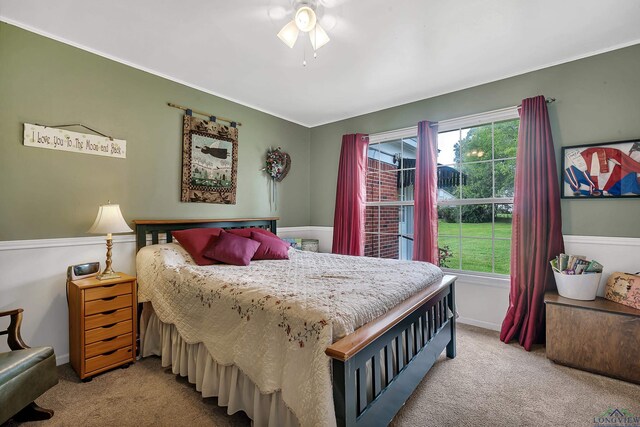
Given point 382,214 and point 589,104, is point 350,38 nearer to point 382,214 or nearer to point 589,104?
point 589,104

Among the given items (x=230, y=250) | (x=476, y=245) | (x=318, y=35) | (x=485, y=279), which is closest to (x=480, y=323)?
(x=485, y=279)

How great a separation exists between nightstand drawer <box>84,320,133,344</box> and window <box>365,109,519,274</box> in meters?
3.12

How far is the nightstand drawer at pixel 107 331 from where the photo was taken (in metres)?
2.13

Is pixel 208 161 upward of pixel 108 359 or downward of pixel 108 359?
upward

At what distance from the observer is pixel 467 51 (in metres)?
2.56

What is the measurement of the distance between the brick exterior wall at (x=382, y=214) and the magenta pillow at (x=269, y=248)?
147cm

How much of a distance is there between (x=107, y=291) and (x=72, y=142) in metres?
1.30

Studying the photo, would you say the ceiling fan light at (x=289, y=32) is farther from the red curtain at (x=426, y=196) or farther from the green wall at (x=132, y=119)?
the red curtain at (x=426, y=196)

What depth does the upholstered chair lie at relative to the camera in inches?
56.4

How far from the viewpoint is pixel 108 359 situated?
223 centimetres

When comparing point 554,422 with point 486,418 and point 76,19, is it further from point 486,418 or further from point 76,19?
point 76,19

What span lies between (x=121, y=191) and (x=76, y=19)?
4.47 ft

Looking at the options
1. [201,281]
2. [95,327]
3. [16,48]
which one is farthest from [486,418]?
[16,48]

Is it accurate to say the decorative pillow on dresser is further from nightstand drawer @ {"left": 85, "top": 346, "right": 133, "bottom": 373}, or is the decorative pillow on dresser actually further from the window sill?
nightstand drawer @ {"left": 85, "top": 346, "right": 133, "bottom": 373}
